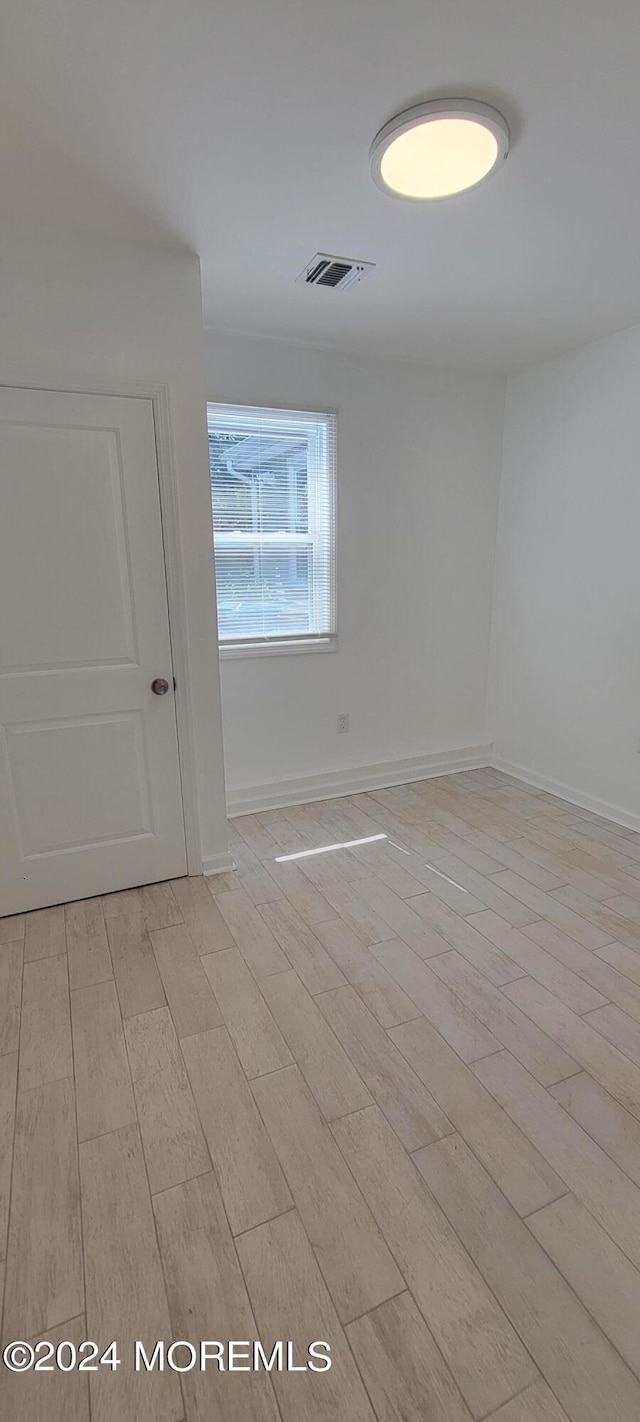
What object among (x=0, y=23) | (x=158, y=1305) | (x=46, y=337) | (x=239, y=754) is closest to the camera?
(x=158, y=1305)

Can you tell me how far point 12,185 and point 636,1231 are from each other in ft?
10.5

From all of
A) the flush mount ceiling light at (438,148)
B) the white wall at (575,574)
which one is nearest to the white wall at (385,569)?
the white wall at (575,574)

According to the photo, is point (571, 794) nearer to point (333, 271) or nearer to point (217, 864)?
point (217, 864)

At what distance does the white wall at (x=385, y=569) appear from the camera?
328 centimetres

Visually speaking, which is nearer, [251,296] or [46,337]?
[46,337]

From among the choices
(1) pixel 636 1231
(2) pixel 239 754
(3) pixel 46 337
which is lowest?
(1) pixel 636 1231

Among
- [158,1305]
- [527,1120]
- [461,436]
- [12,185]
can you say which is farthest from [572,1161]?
[461,436]

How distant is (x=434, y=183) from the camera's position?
1.75 m

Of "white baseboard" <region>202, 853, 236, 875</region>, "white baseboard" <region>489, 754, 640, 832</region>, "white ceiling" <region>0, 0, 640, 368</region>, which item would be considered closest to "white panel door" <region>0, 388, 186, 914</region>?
"white baseboard" <region>202, 853, 236, 875</region>

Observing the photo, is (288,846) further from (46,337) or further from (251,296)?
(251,296)

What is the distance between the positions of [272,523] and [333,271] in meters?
1.18

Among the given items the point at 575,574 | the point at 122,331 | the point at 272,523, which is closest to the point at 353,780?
the point at 272,523

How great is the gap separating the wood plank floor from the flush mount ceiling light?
248 centimetres

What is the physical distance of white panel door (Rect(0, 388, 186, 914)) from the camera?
7.02 ft
